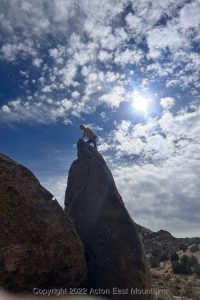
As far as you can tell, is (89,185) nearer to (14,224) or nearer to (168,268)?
(14,224)

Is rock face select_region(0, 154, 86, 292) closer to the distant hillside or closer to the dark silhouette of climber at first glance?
the dark silhouette of climber

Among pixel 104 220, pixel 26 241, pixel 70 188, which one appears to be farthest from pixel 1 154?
pixel 70 188

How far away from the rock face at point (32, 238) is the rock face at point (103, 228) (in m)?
2.01

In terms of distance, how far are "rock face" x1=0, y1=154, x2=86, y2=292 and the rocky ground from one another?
8847mm

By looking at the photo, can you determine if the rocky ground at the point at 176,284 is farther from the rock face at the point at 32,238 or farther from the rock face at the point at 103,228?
the rock face at the point at 32,238

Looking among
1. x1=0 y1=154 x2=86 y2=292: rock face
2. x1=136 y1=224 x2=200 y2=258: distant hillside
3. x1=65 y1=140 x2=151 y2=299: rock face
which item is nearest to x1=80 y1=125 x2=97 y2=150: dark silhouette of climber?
x1=65 y1=140 x2=151 y2=299: rock face

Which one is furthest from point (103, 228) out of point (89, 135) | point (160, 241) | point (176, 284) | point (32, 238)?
point (160, 241)

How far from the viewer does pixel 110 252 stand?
588 inches

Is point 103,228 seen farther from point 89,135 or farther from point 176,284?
point 176,284

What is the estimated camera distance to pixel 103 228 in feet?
51.6

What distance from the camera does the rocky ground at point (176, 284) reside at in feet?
66.5

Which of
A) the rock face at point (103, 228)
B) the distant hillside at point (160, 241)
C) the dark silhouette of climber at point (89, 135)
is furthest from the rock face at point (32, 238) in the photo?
the distant hillside at point (160, 241)

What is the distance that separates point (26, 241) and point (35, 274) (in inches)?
43.4

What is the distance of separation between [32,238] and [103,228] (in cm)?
514
